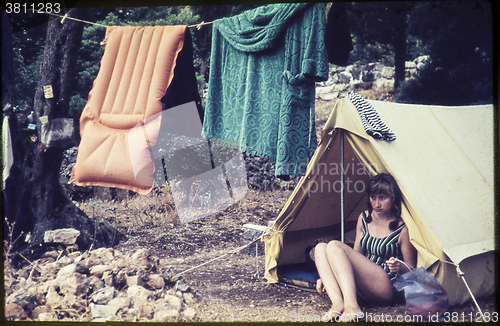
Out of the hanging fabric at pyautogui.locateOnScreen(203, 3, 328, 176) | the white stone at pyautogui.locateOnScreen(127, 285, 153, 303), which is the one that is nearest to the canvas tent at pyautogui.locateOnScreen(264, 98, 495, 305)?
the hanging fabric at pyautogui.locateOnScreen(203, 3, 328, 176)

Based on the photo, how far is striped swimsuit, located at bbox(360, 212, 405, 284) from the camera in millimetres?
2816

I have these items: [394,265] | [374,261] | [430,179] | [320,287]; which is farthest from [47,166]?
[430,179]

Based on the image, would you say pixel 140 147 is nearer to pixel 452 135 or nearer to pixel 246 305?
pixel 246 305

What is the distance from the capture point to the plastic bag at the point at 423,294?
8.34 feet

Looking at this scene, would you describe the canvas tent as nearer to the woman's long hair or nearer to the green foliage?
the woman's long hair

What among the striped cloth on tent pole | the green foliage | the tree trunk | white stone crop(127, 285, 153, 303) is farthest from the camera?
the green foliage

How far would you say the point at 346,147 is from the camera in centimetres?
330

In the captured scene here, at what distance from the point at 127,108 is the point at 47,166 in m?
1.43

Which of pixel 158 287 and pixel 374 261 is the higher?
pixel 374 261

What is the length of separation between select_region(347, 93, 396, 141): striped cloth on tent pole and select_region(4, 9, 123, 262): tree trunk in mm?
2534

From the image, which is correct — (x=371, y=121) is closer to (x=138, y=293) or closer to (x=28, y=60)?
(x=138, y=293)

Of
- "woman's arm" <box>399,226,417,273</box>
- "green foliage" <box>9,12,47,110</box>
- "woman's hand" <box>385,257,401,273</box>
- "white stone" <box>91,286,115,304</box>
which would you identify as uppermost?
"green foliage" <box>9,12,47,110</box>

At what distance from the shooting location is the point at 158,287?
309 cm

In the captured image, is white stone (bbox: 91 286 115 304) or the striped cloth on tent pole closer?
the striped cloth on tent pole
